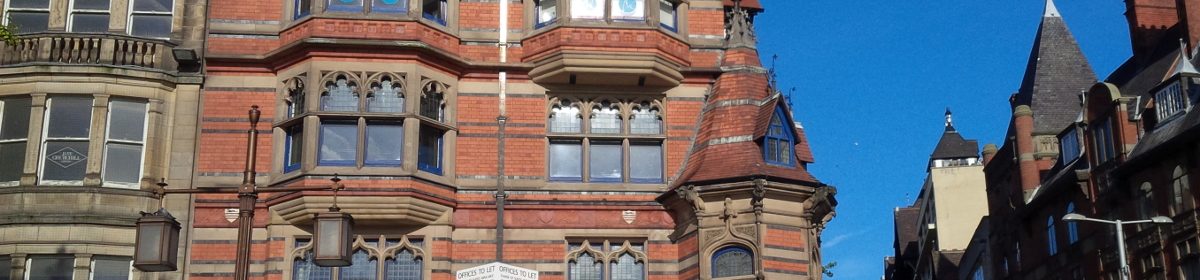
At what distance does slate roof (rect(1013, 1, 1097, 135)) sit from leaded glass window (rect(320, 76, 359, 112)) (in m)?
24.8

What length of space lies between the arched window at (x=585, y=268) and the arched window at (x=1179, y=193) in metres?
13.7

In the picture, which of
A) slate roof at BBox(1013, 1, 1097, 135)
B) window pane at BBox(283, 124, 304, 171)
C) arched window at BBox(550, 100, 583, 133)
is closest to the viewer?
window pane at BBox(283, 124, 304, 171)

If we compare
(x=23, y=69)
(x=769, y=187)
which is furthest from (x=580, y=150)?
(x=23, y=69)

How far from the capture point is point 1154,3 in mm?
41344

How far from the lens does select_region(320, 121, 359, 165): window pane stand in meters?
26.4

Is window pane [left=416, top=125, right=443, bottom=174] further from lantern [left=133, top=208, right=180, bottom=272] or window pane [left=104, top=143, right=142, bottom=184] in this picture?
lantern [left=133, top=208, right=180, bottom=272]

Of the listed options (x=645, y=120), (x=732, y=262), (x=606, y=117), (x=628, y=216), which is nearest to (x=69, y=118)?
(x=606, y=117)

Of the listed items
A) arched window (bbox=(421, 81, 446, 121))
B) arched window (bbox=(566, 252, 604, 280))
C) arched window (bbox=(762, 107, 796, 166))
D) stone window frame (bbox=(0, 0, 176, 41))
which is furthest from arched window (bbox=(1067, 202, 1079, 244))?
stone window frame (bbox=(0, 0, 176, 41))

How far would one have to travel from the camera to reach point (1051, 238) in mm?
41844

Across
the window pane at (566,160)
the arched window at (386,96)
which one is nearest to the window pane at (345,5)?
the arched window at (386,96)

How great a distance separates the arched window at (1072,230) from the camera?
3928 centimetres

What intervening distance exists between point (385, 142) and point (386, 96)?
84cm

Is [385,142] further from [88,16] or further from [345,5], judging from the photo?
[88,16]

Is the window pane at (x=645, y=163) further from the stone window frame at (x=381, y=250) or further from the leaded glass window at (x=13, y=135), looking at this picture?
the leaded glass window at (x=13, y=135)
